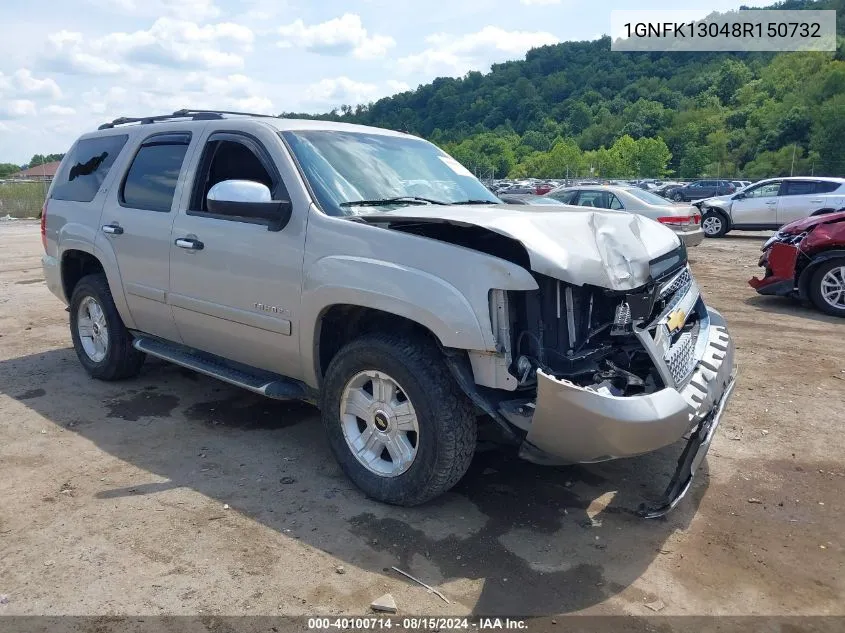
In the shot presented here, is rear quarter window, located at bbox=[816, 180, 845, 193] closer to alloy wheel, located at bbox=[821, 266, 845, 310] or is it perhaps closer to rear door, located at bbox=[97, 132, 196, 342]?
alloy wheel, located at bbox=[821, 266, 845, 310]

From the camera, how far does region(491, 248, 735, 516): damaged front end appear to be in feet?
9.53

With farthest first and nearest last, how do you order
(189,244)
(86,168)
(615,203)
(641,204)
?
(615,203) → (641,204) → (86,168) → (189,244)

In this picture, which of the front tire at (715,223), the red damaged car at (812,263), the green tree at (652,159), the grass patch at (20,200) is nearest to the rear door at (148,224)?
the red damaged car at (812,263)

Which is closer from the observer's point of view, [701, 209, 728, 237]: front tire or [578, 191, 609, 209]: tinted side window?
[578, 191, 609, 209]: tinted side window

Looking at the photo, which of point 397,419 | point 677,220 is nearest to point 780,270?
point 677,220

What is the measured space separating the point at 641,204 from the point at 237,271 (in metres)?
10.8

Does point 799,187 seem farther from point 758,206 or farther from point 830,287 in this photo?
point 830,287

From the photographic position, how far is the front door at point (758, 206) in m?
17.9

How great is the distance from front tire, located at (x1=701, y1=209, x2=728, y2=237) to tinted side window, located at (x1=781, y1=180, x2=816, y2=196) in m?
1.65

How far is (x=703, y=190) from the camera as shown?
39500 mm

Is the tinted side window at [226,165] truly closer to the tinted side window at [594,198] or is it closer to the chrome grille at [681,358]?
the chrome grille at [681,358]

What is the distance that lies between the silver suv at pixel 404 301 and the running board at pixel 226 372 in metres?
0.02

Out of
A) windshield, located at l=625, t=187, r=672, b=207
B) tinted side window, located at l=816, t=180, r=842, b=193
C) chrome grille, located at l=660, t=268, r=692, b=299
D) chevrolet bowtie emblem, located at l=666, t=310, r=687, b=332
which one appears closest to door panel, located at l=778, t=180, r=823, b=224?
tinted side window, located at l=816, t=180, r=842, b=193

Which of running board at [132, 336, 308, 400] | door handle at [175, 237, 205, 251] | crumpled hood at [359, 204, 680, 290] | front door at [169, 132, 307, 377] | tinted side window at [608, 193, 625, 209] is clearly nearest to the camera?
crumpled hood at [359, 204, 680, 290]
